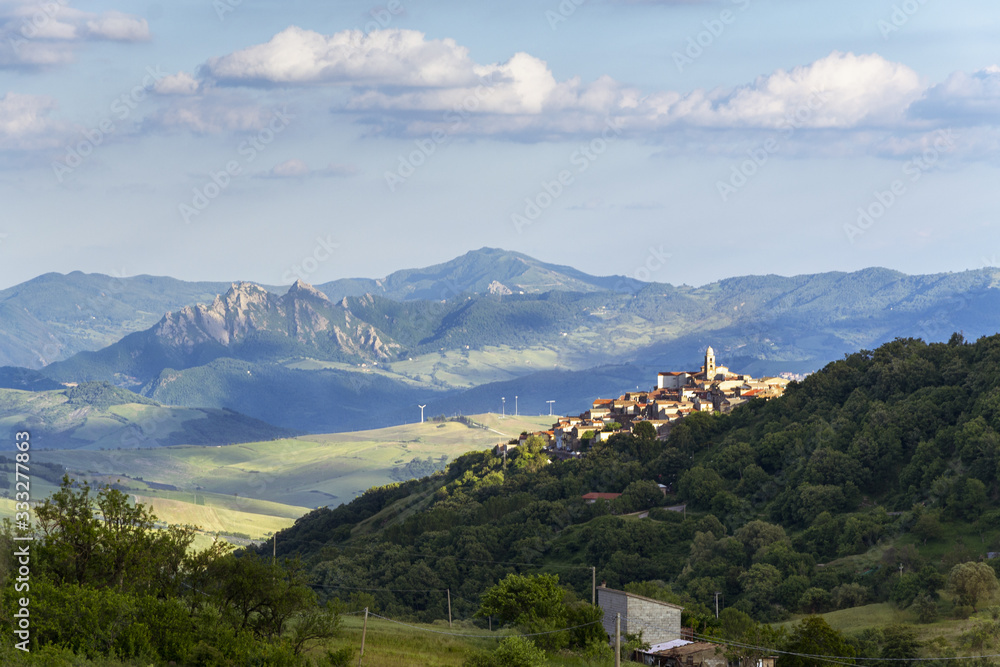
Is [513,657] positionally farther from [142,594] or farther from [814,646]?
[814,646]

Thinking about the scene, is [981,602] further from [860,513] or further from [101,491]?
[101,491]

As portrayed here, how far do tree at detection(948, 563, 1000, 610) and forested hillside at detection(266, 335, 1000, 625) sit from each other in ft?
1.08

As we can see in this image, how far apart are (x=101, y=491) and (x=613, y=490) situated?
69.0 metres

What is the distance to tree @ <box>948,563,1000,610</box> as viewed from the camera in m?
57.0

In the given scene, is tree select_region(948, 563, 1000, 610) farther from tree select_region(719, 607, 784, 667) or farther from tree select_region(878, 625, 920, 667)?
tree select_region(719, 607, 784, 667)

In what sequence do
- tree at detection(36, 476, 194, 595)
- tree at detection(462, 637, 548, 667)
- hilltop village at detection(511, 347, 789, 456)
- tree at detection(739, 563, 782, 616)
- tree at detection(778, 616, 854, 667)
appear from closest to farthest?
tree at detection(462, 637, 548, 667)
tree at detection(36, 476, 194, 595)
tree at detection(778, 616, 854, 667)
tree at detection(739, 563, 782, 616)
hilltop village at detection(511, 347, 789, 456)

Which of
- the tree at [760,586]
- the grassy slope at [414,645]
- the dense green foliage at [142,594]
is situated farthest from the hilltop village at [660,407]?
the dense green foliage at [142,594]

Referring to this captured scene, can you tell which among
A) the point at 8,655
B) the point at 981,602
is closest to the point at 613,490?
the point at 981,602

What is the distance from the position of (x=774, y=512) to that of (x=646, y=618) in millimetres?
40103

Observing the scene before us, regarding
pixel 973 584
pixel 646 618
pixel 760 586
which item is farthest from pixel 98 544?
pixel 973 584

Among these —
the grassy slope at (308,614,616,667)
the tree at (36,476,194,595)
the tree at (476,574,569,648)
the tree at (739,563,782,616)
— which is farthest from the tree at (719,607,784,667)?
the tree at (36,476,194,595)

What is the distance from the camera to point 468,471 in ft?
447

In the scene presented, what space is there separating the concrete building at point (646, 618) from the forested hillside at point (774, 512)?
123 inches

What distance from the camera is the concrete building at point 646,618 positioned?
48.8 m
